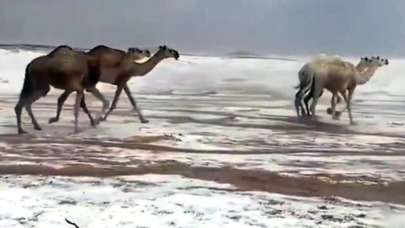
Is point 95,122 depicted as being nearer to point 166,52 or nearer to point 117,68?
point 117,68

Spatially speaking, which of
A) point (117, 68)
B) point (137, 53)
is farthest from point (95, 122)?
point (137, 53)

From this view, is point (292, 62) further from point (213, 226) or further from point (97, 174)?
point (213, 226)

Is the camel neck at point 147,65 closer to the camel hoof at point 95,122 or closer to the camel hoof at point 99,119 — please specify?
the camel hoof at point 99,119

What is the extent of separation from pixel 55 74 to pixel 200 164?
3.48 meters

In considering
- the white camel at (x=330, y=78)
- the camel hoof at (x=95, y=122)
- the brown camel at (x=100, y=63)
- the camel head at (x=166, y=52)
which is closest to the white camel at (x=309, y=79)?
the white camel at (x=330, y=78)

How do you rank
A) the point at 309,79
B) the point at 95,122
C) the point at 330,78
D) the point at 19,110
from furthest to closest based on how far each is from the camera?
the point at 309,79 < the point at 330,78 < the point at 95,122 < the point at 19,110

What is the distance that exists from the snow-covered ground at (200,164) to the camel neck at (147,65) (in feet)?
2.41

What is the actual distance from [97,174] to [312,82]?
7122 mm

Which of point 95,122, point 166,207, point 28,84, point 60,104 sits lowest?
point 95,122

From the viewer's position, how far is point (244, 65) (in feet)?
111

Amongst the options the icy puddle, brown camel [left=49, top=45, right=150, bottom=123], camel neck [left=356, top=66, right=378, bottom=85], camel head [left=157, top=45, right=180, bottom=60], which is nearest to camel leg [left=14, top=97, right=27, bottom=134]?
brown camel [left=49, top=45, right=150, bottom=123]

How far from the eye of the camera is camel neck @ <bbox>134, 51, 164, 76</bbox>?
13336 mm

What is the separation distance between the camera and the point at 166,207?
6.25 metres

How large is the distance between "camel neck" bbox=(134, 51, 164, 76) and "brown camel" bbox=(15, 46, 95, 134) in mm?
1724
